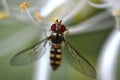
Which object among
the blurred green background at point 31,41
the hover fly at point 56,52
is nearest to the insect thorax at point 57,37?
the hover fly at point 56,52

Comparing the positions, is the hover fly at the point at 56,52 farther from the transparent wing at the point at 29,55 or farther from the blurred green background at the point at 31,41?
the blurred green background at the point at 31,41

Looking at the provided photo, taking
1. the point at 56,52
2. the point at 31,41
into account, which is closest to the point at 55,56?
the point at 56,52

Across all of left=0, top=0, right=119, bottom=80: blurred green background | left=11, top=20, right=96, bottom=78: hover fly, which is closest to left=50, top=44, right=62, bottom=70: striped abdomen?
left=11, top=20, right=96, bottom=78: hover fly

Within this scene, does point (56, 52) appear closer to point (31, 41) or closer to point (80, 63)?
point (80, 63)

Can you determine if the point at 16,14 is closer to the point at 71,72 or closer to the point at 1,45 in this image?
the point at 1,45

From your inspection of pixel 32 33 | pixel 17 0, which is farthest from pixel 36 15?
pixel 32 33

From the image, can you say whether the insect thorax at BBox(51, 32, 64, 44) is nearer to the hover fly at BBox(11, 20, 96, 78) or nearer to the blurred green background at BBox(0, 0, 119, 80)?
the hover fly at BBox(11, 20, 96, 78)
